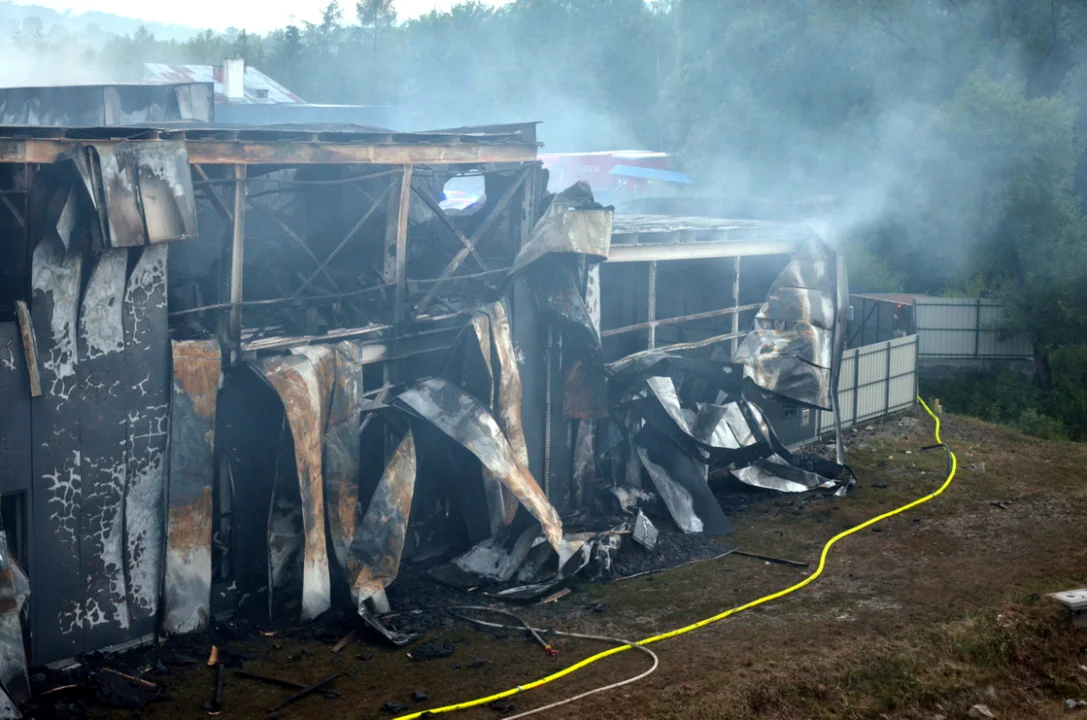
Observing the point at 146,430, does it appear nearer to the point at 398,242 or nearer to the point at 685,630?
the point at 398,242

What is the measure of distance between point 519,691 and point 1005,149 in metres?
17.0

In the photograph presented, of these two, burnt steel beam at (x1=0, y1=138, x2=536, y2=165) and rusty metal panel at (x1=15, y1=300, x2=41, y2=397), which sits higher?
burnt steel beam at (x1=0, y1=138, x2=536, y2=165)

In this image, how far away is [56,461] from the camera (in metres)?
7.77

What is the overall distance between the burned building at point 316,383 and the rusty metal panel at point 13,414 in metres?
0.02

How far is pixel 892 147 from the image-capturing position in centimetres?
2327

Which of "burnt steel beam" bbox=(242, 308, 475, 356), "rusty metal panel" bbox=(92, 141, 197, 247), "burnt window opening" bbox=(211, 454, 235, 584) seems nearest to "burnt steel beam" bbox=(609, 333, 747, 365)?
"burnt steel beam" bbox=(242, 308, 475, 356)

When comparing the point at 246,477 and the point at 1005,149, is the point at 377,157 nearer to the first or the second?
the point at 246,477

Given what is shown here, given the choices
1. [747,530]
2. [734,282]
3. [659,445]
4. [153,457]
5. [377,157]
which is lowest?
[747,530]

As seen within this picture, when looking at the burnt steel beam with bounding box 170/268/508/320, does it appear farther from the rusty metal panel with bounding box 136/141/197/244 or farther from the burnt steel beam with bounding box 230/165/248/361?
the rusty metal panel with bounding box 136/141/197/244

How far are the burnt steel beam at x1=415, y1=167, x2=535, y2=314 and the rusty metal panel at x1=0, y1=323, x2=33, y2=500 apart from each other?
4014mm

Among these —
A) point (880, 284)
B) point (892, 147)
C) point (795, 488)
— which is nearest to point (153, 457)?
point (795, 488)

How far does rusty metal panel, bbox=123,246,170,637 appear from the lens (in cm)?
816

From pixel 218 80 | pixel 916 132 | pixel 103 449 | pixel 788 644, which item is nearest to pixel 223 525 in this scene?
pixel 103 449

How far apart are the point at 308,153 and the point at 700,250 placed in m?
6.37
